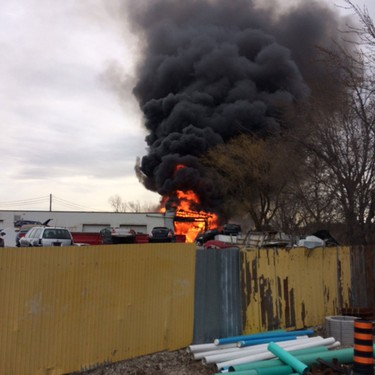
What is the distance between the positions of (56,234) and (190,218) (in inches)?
890

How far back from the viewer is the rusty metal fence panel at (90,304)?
199 inches

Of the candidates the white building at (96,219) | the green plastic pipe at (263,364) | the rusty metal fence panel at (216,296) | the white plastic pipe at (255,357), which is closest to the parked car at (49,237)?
the rusty metal fence panel at (216,296)

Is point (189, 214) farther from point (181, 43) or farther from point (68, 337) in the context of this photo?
point (68, 337)

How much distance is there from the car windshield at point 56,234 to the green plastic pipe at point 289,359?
1452cm

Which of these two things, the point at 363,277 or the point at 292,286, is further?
the point at 363,277

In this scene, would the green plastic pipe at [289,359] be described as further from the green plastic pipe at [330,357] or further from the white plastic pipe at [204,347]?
the white plastic pipe at [204,347]

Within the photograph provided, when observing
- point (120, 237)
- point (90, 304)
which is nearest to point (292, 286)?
point (90, 304)

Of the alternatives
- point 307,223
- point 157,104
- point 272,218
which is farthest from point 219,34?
point 307,223

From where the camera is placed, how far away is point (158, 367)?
5934mm

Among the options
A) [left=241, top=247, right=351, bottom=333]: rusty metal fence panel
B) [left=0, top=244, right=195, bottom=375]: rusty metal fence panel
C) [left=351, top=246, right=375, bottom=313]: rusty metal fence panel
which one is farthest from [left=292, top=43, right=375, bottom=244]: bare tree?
[left=0, top=244, right=195, bottom=375]: rusty metal fence panel

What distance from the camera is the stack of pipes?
5578mm

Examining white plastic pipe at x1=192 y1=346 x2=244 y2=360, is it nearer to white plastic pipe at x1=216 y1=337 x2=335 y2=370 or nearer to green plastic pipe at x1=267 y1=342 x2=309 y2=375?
white plastic pipe at x1=216 y1=337 x2=335 y2=370

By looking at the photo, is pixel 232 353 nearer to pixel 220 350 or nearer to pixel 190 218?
pixel 220 350

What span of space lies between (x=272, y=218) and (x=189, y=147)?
12.7 meters
